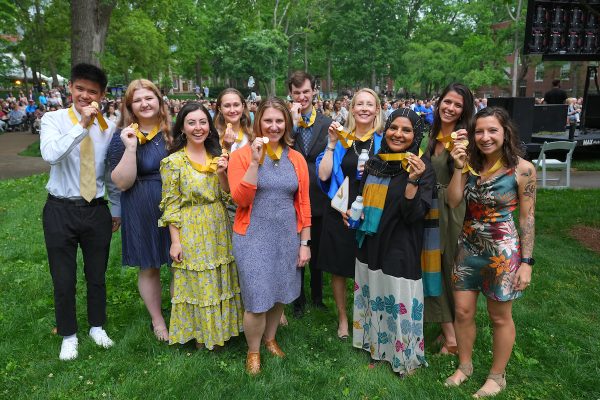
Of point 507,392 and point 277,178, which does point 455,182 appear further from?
point 507,392

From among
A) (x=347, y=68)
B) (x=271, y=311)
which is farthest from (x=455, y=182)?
(x=347, y=68)

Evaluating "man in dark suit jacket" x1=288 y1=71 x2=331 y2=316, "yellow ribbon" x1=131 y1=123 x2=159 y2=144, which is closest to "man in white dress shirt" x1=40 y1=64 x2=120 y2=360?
→ "yellow ribbon" x1=131 y1=123 x2=159 y2=144

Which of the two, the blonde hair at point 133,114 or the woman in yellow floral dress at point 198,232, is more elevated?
the blonde hair at point 133,114

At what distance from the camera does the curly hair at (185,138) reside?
130 inches

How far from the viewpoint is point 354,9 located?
153 feet

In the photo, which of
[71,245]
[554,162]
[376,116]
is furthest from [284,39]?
[71,245]

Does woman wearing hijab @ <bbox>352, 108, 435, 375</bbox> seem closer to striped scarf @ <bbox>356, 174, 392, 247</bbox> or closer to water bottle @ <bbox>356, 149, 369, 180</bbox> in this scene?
striped scarf @ <bbox>356, 174, 392, 247</bbox>

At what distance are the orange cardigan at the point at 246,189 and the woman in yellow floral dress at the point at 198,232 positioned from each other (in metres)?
0.11

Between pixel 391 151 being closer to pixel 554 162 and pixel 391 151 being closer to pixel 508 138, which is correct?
pixel 508 138

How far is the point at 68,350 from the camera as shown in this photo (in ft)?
11.5

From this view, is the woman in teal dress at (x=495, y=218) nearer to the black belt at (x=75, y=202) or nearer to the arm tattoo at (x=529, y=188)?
the arm tattoo at (x=529, y=188)

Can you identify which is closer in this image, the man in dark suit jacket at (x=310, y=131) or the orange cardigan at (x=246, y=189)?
the orange cardigan at (x=246, y=189)

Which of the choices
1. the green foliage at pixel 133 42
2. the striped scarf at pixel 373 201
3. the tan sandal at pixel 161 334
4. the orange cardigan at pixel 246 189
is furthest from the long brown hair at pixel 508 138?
the green foliage at pixel 133 42

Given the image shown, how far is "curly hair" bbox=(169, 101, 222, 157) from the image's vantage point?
3.30m
